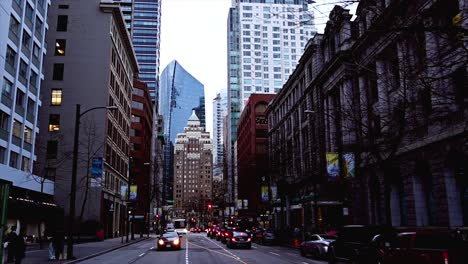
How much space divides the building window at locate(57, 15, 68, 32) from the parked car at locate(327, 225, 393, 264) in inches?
2218

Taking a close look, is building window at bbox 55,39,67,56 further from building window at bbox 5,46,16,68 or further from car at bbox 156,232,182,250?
car at bbox 156,232,182,250

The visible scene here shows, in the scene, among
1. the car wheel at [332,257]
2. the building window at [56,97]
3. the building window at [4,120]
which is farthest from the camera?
the building window at [56,97]

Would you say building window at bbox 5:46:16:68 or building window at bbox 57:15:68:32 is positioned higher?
building window at bbox 57:15:68:32

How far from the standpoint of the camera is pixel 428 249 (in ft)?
45.6

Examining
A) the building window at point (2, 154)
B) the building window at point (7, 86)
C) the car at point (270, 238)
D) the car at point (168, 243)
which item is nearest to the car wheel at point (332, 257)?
the car at point (168, 243)

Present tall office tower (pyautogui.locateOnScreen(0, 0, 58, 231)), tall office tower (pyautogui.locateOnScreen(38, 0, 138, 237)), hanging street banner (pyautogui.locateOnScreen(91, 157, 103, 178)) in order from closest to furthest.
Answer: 1. hanging street banner (pyautogui.locateOnScreen(91, 157, 103, 178))
2. tall office tower (pyautogui.locateOnScreen(0, 0, 58, 231))
3. tall office tower (pyautogui.locateOnScreen(38, 0, 138, 237))

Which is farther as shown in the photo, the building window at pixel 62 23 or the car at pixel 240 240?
the building window at pixel 62 23

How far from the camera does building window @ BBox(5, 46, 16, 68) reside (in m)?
47.0

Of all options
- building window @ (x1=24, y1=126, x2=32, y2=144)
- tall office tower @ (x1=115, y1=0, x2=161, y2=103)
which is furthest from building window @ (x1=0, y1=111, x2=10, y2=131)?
tall office tower @ (x1=115, y1=0, x2=161, y2=103)

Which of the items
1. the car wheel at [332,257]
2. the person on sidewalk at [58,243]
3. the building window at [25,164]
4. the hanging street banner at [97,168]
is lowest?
the car wheel at [332,257]

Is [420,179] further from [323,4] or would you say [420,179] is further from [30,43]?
[30,43]

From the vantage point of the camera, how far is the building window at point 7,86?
4670cm

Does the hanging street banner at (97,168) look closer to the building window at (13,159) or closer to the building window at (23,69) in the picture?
the building window at (13,159)

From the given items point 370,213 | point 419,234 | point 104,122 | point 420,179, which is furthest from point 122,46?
point 419,234
